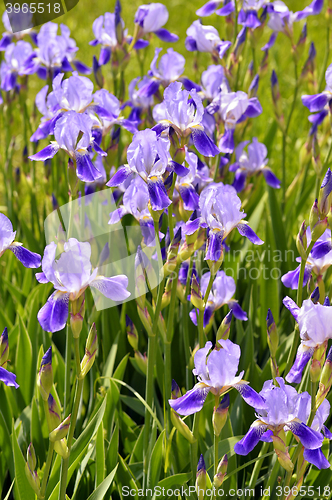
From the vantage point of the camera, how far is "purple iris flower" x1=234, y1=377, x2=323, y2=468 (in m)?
1.24

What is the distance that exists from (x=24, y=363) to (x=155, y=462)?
0.84 metres

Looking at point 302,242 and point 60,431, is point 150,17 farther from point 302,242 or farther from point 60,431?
point 60,431

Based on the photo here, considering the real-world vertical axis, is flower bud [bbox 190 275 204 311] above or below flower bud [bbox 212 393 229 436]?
above

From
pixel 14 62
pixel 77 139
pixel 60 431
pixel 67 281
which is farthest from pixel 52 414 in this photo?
pixel 14 62

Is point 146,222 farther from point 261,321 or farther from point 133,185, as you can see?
point 261,321

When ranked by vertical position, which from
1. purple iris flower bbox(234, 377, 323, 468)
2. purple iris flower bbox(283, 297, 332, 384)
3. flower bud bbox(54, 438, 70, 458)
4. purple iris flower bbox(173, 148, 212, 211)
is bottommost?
flower bud bbox(54, 438, 70, 458)

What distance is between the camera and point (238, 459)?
78.9 inches

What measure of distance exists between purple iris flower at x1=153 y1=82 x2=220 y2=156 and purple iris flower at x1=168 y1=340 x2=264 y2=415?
645 mm

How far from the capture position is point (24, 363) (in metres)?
2.24

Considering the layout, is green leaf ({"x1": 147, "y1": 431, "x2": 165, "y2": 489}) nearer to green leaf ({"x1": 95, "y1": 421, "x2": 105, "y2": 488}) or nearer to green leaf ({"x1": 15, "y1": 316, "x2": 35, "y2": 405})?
green leaf ({"x1": 95, "y1": 421, "x2": 105, "y2": 488})

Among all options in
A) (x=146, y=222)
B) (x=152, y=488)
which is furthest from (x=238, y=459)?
(x=146, y=222)

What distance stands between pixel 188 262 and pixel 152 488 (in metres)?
0.80

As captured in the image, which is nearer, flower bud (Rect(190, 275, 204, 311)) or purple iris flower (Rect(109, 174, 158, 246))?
flower bud (Rect(190, 275, 204, 311))

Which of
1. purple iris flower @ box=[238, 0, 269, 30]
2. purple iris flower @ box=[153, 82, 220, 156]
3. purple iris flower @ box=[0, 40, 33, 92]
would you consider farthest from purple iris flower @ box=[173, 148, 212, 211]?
purple iris flower @ box=[0, 40, 33, 92]
